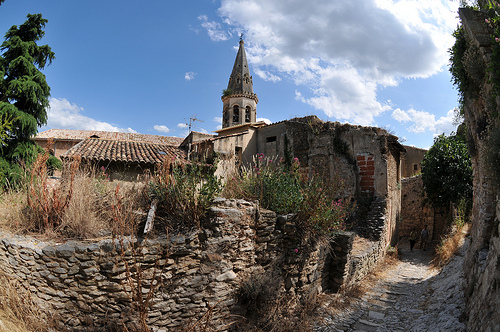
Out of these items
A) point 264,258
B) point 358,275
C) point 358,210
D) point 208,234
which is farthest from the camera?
point 358,210

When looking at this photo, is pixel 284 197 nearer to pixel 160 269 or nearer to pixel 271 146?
pixel 160 269

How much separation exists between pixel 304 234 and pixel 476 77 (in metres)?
4.54

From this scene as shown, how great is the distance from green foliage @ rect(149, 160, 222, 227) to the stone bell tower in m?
21.5

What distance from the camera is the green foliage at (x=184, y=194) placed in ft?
15.1

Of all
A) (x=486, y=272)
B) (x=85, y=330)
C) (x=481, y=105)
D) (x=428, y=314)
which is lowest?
(x=428, y=314)

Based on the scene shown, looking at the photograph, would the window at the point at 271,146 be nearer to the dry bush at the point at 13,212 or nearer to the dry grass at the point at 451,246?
the dry grass at the point at 451,246

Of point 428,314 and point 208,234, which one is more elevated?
point 208,234

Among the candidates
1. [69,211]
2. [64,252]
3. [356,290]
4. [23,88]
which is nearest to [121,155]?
[23,88]

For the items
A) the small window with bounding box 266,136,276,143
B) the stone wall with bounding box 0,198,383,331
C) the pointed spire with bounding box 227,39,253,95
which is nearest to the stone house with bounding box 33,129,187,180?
the small window with bounding box 266,136,276,143

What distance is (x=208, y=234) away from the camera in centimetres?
434

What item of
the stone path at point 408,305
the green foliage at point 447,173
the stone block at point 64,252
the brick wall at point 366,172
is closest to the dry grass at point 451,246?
the stone path at point 408,305

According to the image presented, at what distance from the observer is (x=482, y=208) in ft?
19.1

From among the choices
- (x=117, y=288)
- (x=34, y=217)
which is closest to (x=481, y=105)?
(x=117, y=288)

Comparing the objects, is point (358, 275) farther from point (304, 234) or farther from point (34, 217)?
point (34, 217)
